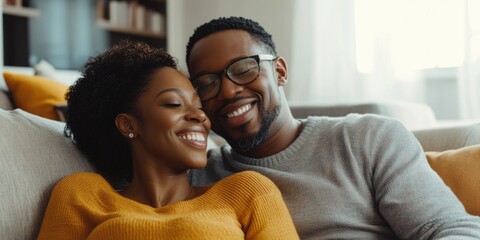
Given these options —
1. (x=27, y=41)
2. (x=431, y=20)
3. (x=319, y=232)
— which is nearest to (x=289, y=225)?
(x=319, y=232)

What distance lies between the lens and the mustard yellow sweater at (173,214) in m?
1.11

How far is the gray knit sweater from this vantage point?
4.03 ft

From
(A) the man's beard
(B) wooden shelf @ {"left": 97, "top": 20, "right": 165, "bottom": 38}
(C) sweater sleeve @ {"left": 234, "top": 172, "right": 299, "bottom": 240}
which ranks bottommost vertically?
(C) sweater sleeve @ {"left": 234, "top": 172, "right": 299, "bottom": 240}

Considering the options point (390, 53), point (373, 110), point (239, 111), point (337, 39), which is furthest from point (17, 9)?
point (239, 111)

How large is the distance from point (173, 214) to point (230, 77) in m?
0.40

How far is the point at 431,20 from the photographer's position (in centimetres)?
334

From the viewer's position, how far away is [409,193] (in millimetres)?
1251

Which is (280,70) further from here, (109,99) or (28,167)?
(28,167)

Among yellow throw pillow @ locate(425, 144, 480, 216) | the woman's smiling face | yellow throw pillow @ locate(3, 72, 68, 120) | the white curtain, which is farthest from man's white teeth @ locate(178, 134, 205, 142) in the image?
the white curtain

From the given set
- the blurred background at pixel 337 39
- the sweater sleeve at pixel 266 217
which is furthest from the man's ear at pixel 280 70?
the blurred background at pixel 337 39

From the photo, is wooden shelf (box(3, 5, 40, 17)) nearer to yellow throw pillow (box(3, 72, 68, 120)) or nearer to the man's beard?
yellow throw pillow (box(3, 72, 68, 120))

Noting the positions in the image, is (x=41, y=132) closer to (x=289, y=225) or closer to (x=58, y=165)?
(x=58, y=165)

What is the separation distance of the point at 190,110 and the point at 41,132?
0.38 metres

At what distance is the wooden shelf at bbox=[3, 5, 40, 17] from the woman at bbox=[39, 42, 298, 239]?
2510 millimetres
